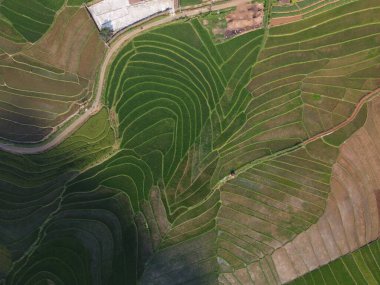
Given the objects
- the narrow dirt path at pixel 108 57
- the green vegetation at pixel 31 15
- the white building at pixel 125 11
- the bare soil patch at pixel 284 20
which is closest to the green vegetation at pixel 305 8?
the bare soil patch at pixel 284 20

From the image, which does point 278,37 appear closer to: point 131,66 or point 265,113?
point 265,113

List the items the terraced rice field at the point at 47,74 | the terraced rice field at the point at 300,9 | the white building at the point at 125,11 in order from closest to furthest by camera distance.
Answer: the terraced rice field at the point at 47,74 < the terraced rice field at the point at 300,9 < the white building at the point at 125,11

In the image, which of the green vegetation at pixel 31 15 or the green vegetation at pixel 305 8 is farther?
the green vegetation at pixel 305 8

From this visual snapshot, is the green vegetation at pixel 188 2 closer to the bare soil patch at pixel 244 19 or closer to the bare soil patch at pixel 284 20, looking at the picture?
the bare soil patch at pixel 244 19

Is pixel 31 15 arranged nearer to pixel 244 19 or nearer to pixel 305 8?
pixel 244 19

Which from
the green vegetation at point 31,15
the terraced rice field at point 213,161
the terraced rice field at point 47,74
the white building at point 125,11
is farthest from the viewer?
the white building at point 125,11

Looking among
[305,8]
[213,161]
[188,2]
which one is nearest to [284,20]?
[305,8]
